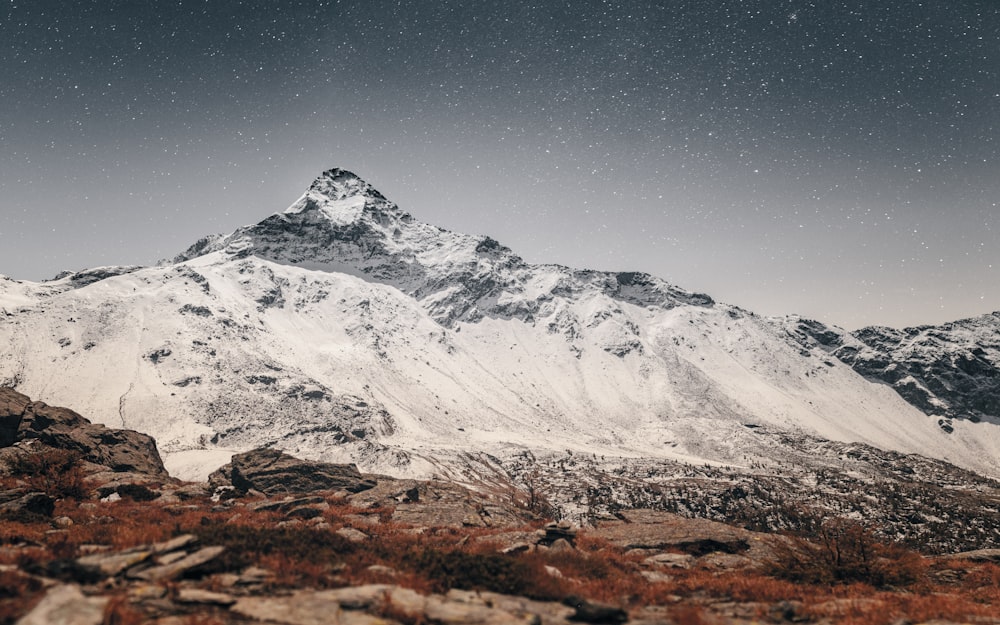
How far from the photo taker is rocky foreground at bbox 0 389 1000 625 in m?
7.43

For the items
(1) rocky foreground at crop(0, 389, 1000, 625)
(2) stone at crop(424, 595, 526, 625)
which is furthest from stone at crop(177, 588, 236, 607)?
(2) stone at crop(424, 595, 526, 625)

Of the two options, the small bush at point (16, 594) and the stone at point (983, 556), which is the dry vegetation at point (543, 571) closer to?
the small bush at point (16, 594)

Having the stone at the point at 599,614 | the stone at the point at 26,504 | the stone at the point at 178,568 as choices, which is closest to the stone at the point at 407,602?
the stone at the point at 599,614

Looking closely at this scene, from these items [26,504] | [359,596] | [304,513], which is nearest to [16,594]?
[359,596]

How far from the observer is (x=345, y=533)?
1465cm

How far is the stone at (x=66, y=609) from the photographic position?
5949 mm

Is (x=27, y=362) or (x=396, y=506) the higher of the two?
(x=396, y=506)

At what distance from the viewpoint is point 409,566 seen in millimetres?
10594

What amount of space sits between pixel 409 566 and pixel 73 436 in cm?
3320

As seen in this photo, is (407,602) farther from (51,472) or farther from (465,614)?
(51,472)

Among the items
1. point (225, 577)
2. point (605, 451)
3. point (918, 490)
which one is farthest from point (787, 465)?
point (225, 577)

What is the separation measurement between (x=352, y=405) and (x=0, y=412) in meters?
135

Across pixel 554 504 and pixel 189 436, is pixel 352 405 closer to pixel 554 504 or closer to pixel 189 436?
pixel 189 436

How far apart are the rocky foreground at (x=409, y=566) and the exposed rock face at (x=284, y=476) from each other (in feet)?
26.3
